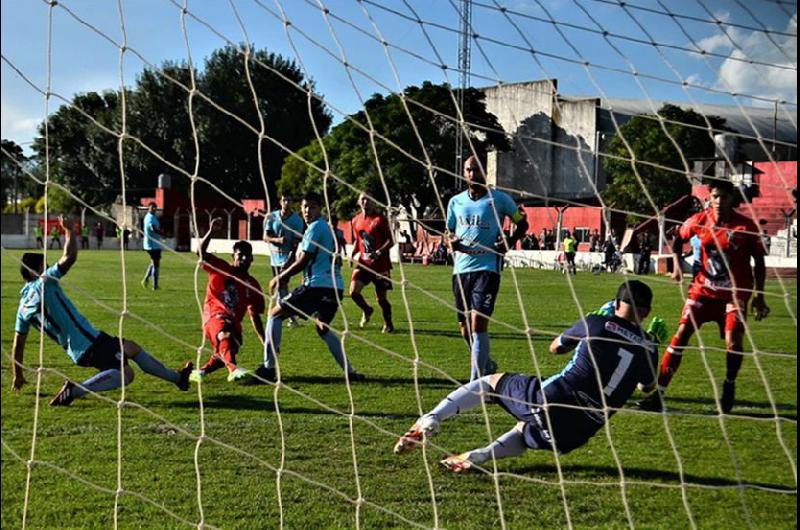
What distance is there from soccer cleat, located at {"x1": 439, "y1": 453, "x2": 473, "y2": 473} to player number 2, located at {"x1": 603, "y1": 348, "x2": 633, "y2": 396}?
672 mm

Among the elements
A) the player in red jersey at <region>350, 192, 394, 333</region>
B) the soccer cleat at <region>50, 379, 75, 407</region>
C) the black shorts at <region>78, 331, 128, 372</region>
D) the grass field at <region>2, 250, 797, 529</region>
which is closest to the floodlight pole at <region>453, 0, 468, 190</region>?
the grass field at <region>2, 250, 797, 529</region>

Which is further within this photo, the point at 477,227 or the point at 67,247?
the point at 477,227

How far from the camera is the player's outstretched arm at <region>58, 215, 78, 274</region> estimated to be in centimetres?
383

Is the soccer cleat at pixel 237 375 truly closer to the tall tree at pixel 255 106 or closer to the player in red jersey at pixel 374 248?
the tall tree at pixel 255 106

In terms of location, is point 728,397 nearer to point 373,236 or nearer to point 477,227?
point 477,227

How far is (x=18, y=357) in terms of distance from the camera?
541 cm

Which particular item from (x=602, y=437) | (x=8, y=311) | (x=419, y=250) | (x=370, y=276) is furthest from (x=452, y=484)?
(x=419, y=250)

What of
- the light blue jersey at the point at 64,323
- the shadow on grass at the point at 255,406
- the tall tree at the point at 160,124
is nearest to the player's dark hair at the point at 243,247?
the tall tree at the point at 160,124

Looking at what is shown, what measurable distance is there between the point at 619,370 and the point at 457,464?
2.67 ft

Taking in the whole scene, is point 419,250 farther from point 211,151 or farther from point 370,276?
point 211,151

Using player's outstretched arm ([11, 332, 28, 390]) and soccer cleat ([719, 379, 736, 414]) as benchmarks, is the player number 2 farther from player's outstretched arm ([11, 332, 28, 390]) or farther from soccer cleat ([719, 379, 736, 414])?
player's outstretched arm ([11, 332, 28, 390])

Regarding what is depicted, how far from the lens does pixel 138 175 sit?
5.16m

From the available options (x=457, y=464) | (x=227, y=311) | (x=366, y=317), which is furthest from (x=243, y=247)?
(x=366, y=317)

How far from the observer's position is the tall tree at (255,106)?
3.60 metres
